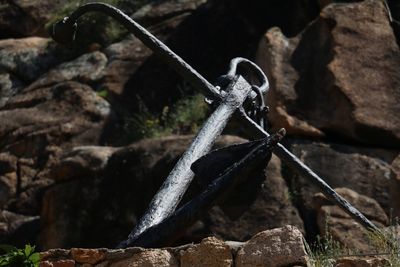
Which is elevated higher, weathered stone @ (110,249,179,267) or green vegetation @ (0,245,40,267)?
weathered stone @ (110,249,179,267)

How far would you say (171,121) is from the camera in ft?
43.7

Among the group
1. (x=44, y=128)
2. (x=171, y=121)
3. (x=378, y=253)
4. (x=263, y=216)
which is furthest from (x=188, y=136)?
(x=378, y=253)

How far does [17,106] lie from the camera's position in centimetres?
1409

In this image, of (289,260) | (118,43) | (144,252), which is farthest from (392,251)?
(118,43)

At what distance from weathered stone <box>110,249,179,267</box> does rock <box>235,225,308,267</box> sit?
331mm

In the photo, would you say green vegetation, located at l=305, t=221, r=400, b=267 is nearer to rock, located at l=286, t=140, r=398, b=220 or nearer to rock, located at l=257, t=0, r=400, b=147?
rock, located at l=286, t=140, r=398, b=220

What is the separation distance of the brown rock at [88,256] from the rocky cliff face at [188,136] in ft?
16.0

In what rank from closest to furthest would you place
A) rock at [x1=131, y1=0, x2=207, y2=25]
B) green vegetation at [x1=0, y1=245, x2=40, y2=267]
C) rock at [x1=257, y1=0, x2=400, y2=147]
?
green vegetation at [x1=0, y1=245, x2=40, y2=267] < rock at [x1=257, y1=0, x2=400, y2=147] < rock at [x1=131, y1=0, x2=207, y2=25]

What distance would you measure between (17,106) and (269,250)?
30.9ft

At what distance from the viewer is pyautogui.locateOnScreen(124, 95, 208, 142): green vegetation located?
13.2 metres

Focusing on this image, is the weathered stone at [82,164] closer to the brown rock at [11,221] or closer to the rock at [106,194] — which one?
the rock at [106,194]

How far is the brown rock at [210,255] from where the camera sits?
516cm

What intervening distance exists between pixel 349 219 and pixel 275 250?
5.29 metres

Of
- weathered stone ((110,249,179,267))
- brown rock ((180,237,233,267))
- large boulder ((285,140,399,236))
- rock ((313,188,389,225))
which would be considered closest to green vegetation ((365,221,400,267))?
brown rock ((180,237,233,267))
